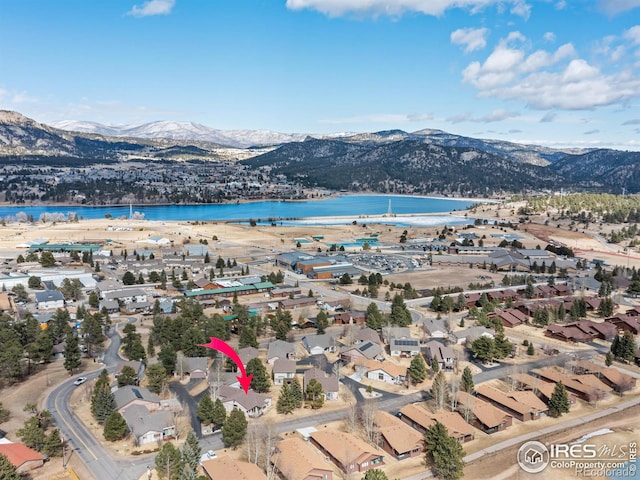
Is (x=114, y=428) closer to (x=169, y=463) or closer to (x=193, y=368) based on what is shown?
(x=169, y=463)

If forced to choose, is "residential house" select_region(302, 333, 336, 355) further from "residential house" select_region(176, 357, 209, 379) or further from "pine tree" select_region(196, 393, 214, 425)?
"pine tree" select_region(196, 393, 214, 425)

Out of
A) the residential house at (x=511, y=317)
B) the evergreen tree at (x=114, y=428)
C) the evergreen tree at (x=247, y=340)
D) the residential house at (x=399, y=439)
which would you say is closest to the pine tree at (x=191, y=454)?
the evergreen tree at (x=114, y=428)

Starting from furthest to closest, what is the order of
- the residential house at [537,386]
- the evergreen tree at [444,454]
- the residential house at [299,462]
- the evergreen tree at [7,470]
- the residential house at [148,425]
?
the residential house at [537,386], the residential house at [148,425], the evergreen tree at [444,454], the residential house at [299,462], the evergreen tree at [7,470]

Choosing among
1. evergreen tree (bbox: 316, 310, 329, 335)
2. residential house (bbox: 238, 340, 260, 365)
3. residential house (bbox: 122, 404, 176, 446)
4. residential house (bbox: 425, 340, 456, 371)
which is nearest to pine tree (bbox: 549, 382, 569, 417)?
residential house (bbox: 425, 340, 456, 371)

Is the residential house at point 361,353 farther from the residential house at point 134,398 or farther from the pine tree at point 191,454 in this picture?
the pine tree at point 191,454

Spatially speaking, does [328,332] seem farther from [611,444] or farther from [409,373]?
[611,444]

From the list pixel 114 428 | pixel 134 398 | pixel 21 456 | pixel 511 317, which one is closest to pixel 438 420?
pixel 114 428
